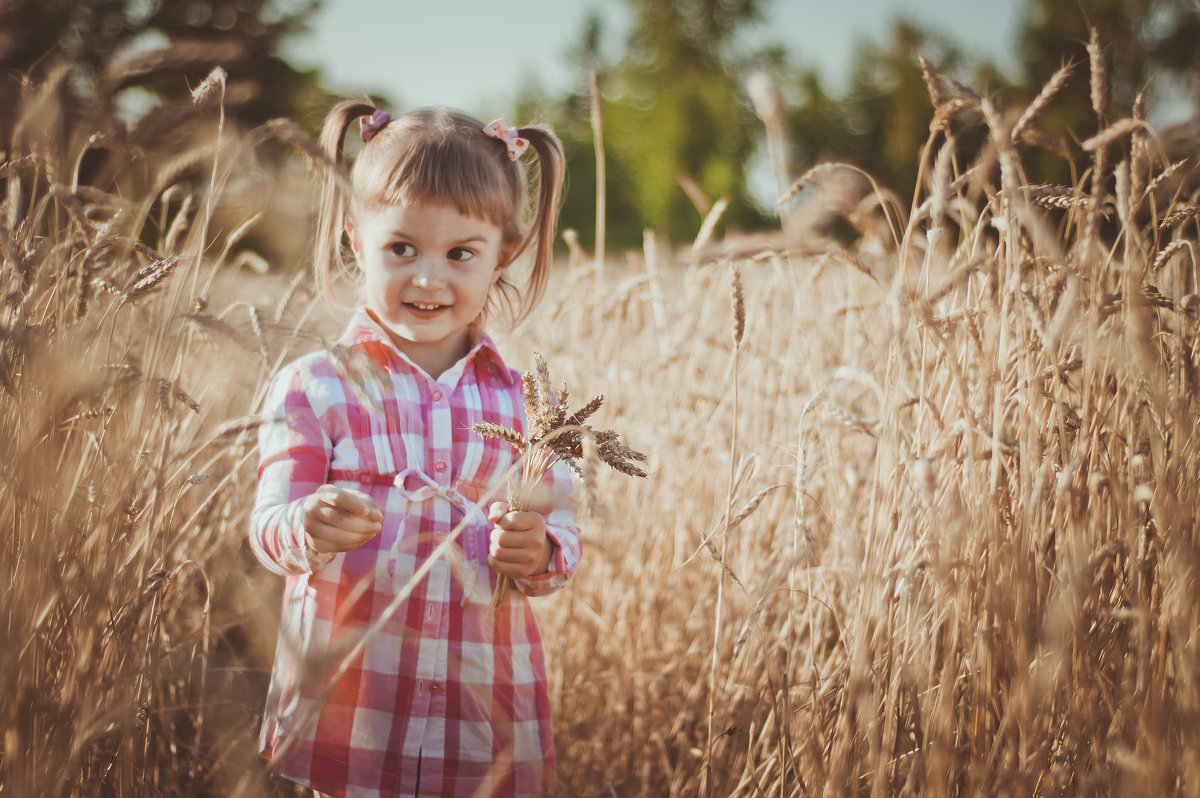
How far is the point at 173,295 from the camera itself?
1059 mm

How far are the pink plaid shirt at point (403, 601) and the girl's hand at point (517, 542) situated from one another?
5 centimetres

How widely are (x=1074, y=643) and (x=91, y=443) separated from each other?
1.38 meters

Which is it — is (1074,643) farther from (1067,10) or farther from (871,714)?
(1067,10)

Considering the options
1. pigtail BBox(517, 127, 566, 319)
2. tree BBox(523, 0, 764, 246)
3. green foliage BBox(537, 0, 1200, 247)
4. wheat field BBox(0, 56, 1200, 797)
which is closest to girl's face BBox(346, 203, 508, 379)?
wheat field BBox(0, 56, 1200, 797)

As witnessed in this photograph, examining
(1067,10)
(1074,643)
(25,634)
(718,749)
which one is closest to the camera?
(25,634)

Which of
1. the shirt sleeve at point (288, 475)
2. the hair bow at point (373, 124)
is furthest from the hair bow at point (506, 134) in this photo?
the shirt sleeve at point (288, 475)

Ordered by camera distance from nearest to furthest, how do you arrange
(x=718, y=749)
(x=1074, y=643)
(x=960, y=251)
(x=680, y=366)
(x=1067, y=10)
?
(x=1074, y=643) < (x=960, y=251) < (x=718, y=749) < (x=680, y=366) < (x=1067, y=10)

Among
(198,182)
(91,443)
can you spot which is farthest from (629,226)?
(91,443)

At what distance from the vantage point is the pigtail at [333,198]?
138 centimetres

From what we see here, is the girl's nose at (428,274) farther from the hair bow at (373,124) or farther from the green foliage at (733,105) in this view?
the green foliage at (733,105)

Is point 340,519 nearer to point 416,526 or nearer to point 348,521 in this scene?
point 348,521

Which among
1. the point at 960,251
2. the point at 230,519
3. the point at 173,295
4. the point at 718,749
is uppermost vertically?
the point at 960,251

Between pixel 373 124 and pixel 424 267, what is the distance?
0.37m

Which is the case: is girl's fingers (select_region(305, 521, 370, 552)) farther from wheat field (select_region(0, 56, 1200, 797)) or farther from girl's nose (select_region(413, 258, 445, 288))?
girl's nose (select_region(413, 258, 445, 288))
